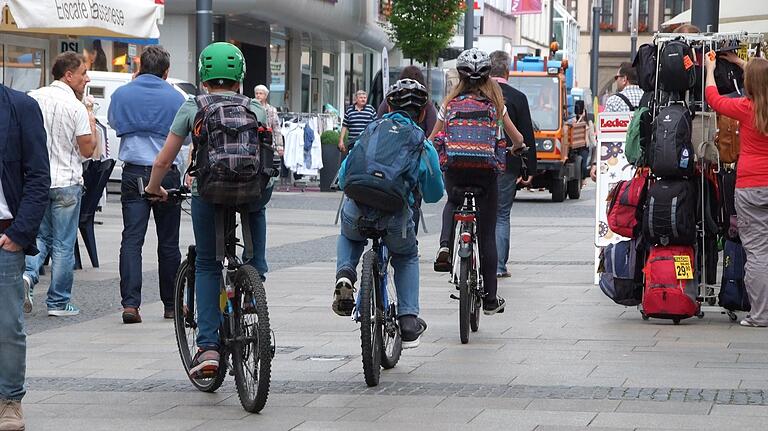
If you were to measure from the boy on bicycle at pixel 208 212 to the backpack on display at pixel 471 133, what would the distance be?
2208mm

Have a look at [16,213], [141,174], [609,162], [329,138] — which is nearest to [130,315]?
[141,174]

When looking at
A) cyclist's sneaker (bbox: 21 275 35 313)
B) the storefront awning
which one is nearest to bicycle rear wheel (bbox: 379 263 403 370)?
cyclist's sneaker (bbox: 21 275 35 313)

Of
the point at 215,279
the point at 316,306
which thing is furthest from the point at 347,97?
the point at 215,279

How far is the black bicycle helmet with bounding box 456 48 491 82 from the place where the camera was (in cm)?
957

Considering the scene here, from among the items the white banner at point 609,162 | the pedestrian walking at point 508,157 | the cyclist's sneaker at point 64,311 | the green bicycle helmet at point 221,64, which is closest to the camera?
the green bicycle helmet at point 221,64

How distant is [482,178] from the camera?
977 centimetres

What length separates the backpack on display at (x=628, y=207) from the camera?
10.5 metres

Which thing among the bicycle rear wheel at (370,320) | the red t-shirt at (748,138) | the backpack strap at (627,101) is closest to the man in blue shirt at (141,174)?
the bicycle rear wheel at (370,320)

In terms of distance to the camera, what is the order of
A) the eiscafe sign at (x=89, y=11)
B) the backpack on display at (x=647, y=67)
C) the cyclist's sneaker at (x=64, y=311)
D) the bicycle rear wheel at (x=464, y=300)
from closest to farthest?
the bicycle rear wheel at (x=464, y=300), the backpack on display at (x=647, y=67), the cyclist's sneaker at (x=64, y=311), the eiscafe sign at (x=89, y=11)

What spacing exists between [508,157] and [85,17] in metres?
4.28

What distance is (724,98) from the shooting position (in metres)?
10.1

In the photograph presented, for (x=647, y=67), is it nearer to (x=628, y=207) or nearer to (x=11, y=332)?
(x=628, y=207)

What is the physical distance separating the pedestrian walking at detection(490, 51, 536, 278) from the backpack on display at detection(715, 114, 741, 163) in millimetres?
1534

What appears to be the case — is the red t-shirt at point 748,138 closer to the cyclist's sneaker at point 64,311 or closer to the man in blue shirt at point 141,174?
the man in blue shirt at point 141,174
